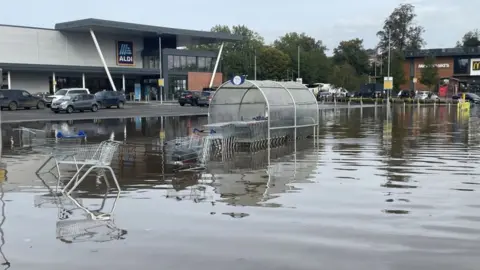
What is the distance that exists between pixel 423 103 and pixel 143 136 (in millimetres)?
47469

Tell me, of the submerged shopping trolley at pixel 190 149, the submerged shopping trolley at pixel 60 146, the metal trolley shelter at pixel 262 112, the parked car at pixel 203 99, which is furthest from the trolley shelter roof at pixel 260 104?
the parked car at pixel 203 99

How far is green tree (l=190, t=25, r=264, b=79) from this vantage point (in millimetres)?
104750

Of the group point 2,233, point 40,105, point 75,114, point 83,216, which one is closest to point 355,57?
point 40,105

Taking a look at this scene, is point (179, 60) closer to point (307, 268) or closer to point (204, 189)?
point (204, 189)

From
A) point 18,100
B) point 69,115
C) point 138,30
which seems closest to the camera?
point 69,115

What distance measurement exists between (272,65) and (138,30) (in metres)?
43.1

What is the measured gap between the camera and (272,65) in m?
104

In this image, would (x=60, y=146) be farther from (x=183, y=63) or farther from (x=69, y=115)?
(x=183, y=63)

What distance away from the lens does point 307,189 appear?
9.74 meters

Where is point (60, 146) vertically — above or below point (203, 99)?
below

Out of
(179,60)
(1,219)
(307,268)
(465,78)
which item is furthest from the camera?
(465,78)

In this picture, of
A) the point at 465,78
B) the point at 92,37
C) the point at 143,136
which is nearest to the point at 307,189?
the point at 143,136

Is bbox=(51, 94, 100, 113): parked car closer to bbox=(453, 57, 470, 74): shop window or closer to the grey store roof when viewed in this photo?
the grey store roof

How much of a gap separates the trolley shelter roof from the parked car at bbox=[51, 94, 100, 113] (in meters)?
22.1
